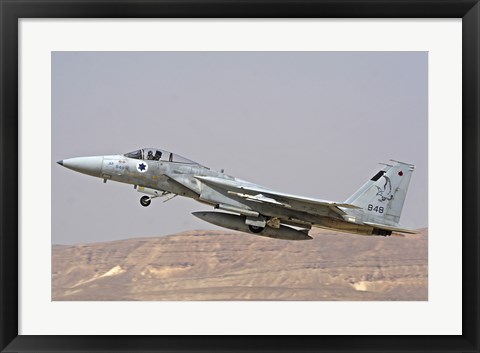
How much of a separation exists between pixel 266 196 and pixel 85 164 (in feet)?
16.7

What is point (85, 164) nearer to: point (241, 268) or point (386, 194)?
point (386, 194)

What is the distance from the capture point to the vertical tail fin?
25.5 meters

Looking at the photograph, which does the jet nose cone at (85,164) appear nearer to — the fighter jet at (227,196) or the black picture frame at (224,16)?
the fighter jet at (227,196)

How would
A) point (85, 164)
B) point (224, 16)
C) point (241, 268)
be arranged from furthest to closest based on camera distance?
point (241, 268)
point (85, 164)
point (224, 16)

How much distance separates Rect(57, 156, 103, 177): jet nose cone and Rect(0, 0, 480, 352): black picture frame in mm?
8423

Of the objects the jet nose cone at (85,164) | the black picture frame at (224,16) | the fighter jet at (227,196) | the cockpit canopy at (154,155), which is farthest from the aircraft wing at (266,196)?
the black picture frame at (224,16)

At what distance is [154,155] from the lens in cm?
2383

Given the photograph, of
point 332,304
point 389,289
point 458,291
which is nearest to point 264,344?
point 332,304

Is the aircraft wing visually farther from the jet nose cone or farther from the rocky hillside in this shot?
the rocky hillside

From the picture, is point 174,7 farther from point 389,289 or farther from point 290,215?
point 389,289

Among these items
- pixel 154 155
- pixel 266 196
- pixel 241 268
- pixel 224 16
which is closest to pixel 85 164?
pixel 154 155

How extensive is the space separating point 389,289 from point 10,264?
62457 mm

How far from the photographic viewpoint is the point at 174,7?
14617mm

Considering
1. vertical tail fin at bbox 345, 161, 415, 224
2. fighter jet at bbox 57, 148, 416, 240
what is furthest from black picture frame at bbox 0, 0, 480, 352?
vertical tail fin at bbox 345, 161, 415, 224
